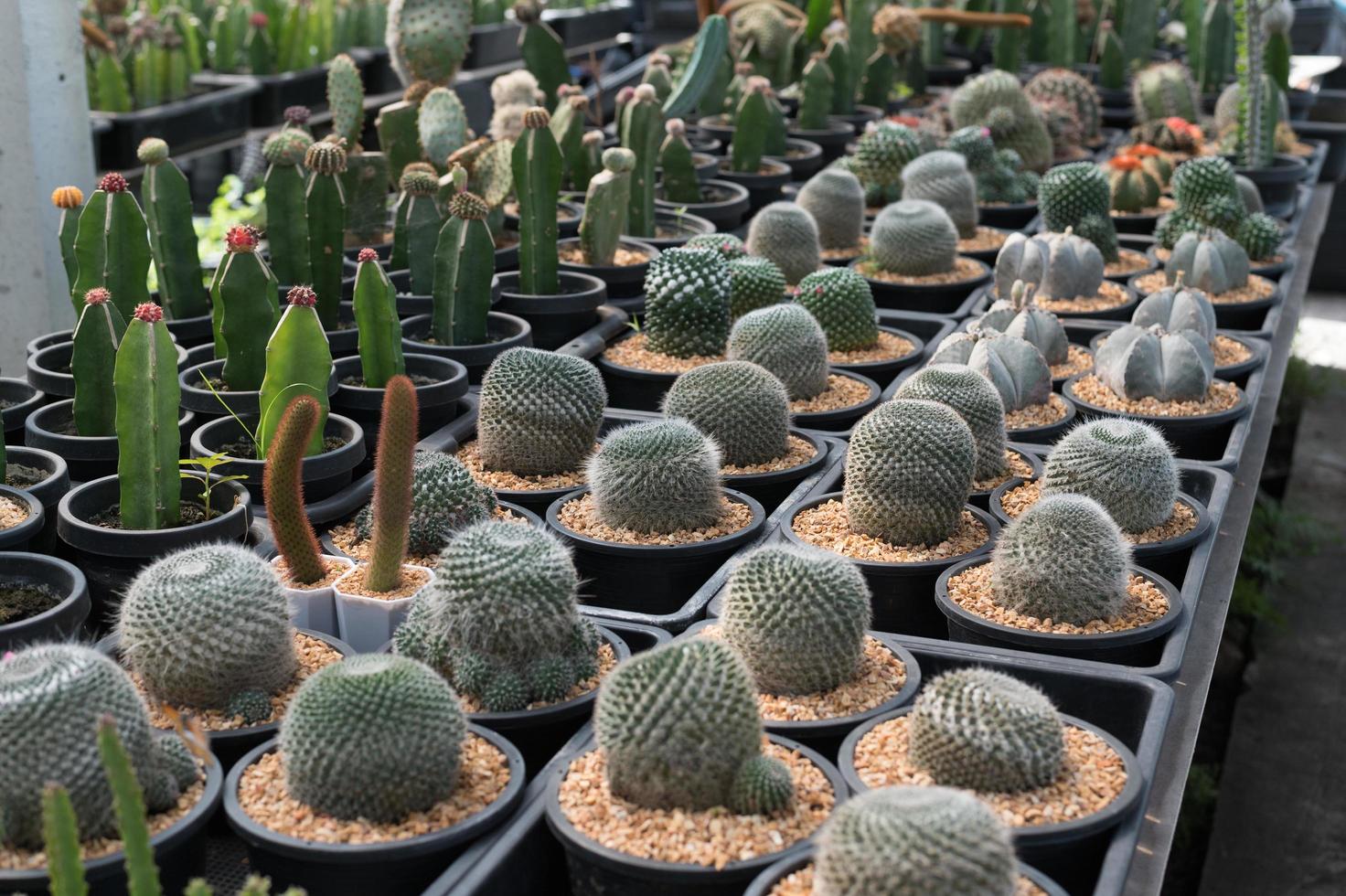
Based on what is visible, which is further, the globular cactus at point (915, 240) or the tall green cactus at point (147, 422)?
the globular cactus at point (915, 240)

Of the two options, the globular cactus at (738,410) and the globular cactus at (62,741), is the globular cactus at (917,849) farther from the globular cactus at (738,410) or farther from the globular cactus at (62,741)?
the globular cactus at (738,410)

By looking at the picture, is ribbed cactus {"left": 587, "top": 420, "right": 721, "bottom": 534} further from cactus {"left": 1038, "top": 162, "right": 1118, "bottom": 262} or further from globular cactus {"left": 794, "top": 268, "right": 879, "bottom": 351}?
cactus {"left": 1038, "top": 162, "right": 1118, "bottom": 262}

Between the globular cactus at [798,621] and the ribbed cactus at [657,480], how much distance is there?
59 cm

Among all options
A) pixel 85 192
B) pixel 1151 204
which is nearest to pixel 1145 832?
pixel 85 192

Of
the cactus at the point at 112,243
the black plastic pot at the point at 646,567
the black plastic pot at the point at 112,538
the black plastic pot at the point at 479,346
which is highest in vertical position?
the cactus at the point at 112,243

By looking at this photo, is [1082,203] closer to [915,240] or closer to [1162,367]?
[915,240]

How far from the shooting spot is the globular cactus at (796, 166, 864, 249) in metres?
5.54

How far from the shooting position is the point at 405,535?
279 centimetres

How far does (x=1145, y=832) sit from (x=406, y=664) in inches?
45.2

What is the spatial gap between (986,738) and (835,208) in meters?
3.57

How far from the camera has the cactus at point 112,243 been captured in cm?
370

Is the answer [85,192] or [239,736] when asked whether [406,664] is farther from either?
[85,192]

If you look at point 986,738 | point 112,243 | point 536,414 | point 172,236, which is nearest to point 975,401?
point 536,414

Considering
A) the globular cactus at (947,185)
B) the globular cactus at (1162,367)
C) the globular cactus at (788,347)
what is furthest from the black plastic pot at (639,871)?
the globular cactus at (947,185)
